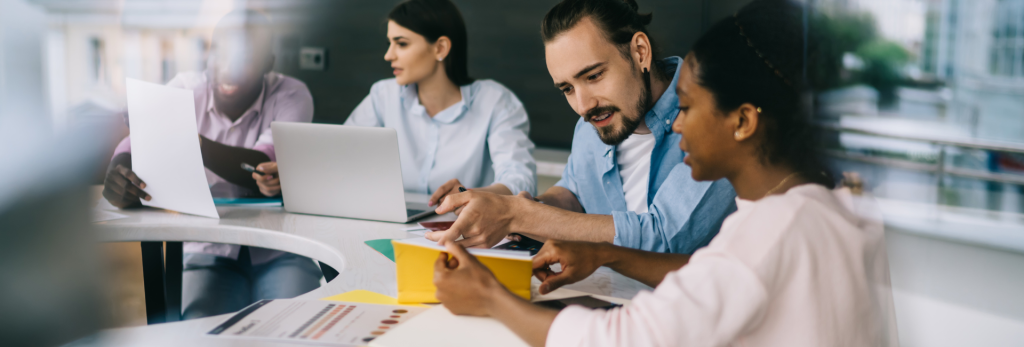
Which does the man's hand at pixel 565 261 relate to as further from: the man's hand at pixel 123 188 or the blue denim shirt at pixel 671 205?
the man's hand at pixel 123 188

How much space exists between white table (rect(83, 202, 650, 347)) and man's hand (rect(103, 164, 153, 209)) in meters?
0.04

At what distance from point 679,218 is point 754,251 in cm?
62

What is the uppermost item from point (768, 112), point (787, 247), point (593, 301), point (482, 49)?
point (482, 49)

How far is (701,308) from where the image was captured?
1.83ft

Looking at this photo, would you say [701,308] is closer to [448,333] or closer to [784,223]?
[784,223]

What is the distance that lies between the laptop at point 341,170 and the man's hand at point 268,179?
16 cm

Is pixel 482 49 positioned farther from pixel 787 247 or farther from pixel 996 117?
pixel 996 117

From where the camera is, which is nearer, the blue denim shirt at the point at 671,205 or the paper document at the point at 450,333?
the paper document at the point at 450,333

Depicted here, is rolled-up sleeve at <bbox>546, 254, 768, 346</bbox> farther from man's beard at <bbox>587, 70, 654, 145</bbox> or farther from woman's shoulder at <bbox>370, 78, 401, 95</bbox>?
woman's shoulder at <bbox>370, 78, 401, 95</bbox>

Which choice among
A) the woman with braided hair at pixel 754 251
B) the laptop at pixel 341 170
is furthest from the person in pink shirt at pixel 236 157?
the woman with braided hair at pixel 754 251

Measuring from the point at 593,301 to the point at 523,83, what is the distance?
7.11 ft

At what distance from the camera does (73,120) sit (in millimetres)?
411

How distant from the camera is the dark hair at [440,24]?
2039mm

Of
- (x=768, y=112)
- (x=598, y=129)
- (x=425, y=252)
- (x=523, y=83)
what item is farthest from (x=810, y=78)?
(x=523, y=83)
